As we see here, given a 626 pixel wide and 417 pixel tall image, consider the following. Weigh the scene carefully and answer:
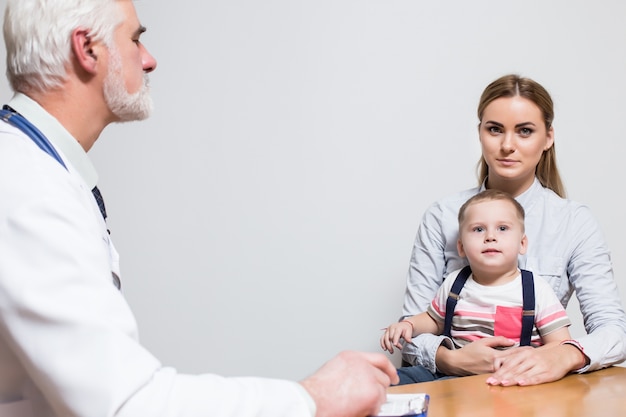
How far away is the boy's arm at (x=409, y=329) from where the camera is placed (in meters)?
2.36

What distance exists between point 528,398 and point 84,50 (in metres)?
1.15

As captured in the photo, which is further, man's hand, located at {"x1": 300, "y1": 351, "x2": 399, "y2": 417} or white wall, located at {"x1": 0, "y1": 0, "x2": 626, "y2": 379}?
white wall, located at {"x1": 0, "y1": 0, "x2": 626, "y2": 379}

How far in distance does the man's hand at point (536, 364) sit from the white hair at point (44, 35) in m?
1.13

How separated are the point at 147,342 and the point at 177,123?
0.96m

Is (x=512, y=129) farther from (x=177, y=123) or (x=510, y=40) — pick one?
(x=177, y=123)

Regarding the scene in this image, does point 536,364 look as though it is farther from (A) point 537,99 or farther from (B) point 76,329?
(B) point 76,329

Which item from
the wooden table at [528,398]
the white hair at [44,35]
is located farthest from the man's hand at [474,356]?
the white hair at [44,35]

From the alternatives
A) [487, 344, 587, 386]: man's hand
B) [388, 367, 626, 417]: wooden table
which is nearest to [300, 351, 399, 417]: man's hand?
[388, 367, 626, 417]: wooden table

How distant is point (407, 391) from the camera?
5.51 feet

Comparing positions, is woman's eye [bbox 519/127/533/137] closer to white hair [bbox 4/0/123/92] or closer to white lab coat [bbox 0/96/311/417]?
white hair [bbox 4/0/123/92]

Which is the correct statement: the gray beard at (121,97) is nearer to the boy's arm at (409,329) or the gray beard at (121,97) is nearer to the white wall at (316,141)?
the boy's arm at (409,329)

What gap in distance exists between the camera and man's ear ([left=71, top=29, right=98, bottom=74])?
61.1 inches

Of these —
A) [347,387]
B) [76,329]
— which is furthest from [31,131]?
[347,387]

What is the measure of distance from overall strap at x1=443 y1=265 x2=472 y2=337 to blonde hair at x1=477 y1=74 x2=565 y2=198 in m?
0.49
